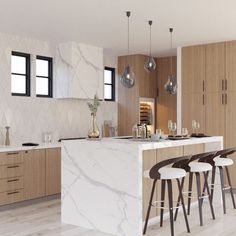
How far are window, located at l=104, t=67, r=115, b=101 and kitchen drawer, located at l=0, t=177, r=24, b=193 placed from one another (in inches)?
130

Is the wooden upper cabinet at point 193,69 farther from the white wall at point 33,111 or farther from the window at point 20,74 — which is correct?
the window at point 20,74

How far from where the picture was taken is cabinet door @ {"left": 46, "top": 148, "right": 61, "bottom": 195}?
21.2 feet

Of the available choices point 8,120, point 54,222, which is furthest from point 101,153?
point 8,120

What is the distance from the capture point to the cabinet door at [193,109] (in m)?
7.59

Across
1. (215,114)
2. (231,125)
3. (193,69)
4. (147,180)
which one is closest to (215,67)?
(193,69)

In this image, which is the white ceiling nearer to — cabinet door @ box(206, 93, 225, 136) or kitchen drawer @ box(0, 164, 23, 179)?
cabinet door @ box(206, 93, 225, 136)

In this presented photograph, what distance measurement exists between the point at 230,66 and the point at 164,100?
7.22 feet

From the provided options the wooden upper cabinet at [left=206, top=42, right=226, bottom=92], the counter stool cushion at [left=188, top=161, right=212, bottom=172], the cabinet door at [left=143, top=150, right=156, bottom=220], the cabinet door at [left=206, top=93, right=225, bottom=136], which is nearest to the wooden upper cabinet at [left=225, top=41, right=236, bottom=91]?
the wooden upper cabinet at [left=206, top=42, right=226, bottom=92]

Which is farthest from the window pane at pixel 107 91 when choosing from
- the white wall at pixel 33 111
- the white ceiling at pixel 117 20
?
the white ceiling at pixel 117 20

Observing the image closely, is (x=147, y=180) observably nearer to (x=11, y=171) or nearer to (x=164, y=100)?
(x=11, y=171)

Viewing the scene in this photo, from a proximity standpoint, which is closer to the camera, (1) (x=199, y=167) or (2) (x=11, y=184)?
(1) (x=199, y=167)

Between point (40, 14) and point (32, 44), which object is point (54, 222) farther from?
point (32, 44)

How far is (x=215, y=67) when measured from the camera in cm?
743

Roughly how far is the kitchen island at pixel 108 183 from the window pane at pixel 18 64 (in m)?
2.49
